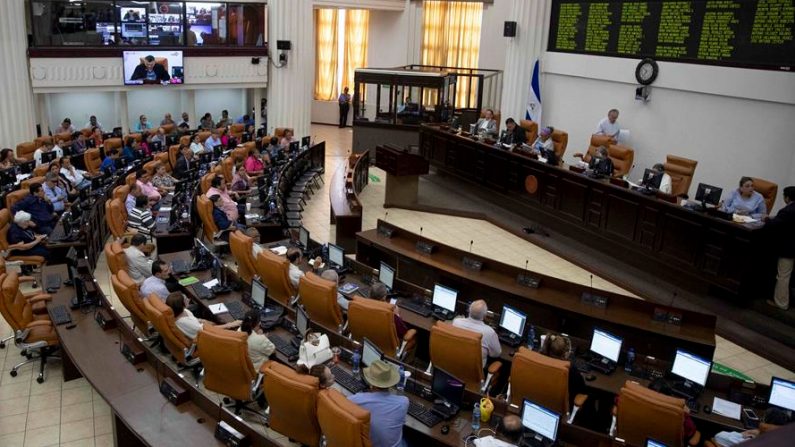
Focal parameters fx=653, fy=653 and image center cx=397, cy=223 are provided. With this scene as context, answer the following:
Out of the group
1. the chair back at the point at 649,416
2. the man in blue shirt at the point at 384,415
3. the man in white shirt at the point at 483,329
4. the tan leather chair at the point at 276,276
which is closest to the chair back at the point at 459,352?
the man in white shirt at the point at 483,329

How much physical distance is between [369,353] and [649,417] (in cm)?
256

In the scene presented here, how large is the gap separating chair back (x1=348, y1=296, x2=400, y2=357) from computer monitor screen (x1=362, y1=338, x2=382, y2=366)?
2.09 ft

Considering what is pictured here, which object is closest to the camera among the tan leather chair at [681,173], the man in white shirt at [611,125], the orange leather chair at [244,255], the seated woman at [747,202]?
the orange leather chair at [244,255]

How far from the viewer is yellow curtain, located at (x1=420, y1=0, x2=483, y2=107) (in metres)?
22.5

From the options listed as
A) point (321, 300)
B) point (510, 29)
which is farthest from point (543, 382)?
point (510, 29)

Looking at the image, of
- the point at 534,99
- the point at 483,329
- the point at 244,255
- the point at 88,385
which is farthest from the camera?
the point at 534,99

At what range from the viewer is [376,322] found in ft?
23.1

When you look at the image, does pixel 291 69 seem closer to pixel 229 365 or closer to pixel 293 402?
pixel 229 365

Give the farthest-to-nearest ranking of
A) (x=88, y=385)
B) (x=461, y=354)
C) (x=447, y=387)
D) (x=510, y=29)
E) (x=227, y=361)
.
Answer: (x=510, y=29) < (x=88, y=385) < (x=461, y=354) < (x=227, y=361) < (x=447, y=387)

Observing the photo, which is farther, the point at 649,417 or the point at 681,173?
the point at 681,173

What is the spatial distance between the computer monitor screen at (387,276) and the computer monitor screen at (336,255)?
0.73m

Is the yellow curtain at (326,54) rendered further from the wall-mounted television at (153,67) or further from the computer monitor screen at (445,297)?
the computer monitor screen at (445,297)

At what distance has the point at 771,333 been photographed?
898 cm

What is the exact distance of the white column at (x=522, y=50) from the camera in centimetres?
1642
